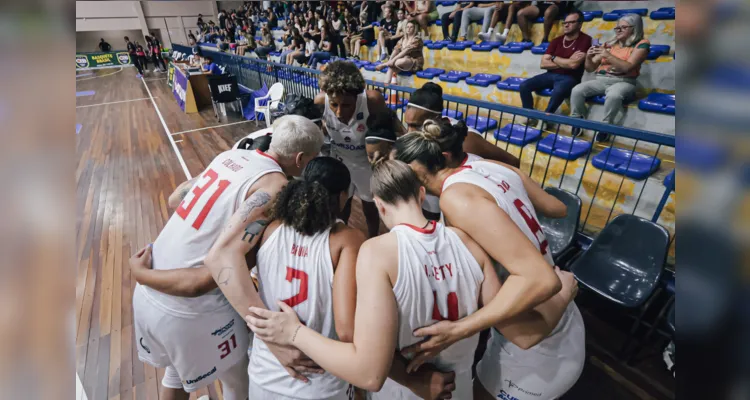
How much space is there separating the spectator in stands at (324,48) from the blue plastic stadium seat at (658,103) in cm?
833

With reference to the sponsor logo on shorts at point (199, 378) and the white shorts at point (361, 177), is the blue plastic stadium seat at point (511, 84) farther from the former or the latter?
the sponsor logo on shorts at point (199, 378)

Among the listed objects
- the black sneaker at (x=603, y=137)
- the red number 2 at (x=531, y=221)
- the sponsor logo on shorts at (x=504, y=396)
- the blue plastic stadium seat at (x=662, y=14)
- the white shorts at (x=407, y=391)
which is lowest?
the sponsor logo on shorts at (x=504, y=396)

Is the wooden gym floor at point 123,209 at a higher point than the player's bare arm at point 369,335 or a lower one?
lower

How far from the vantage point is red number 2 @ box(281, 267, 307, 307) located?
56.6 inches

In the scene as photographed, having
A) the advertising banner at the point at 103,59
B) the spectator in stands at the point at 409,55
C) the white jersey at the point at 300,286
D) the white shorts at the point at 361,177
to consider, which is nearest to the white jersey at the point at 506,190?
the white jersey at the point at 300,286

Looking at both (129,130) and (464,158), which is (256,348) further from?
(129,130)

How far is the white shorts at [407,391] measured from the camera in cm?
154

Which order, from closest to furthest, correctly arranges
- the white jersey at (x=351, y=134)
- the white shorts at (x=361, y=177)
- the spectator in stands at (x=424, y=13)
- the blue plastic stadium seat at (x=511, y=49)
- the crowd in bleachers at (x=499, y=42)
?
1. the white jersey at (x=351, y=134)
2. the white shorts at (x=361, y=177)
3. the crowd in bleachers at (x=499, y=42)
4. the blue plastic stadium seat at (x=511, y=49)
5. the spectator in stands at (x=424, y=13)

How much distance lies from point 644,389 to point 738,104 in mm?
2956

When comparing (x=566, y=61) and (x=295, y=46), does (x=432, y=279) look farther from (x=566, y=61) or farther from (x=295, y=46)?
(x=295, y=46)

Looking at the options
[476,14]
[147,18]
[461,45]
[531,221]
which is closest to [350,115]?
[531,221]

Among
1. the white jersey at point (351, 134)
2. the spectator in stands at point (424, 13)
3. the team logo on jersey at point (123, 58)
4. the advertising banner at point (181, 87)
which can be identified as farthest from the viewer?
the team logo on jersey at point (123, 58)

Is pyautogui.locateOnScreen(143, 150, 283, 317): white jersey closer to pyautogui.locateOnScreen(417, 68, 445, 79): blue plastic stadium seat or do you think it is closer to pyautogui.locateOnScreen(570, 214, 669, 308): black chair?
pyautogui.locateOnScreen(570, 214, 669, 308): black chair

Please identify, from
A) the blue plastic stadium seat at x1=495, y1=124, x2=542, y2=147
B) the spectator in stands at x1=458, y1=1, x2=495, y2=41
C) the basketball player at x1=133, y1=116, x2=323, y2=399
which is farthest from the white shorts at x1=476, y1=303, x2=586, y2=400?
the spectator in stands at x1=458, y1=1, x2=495, y2=41
